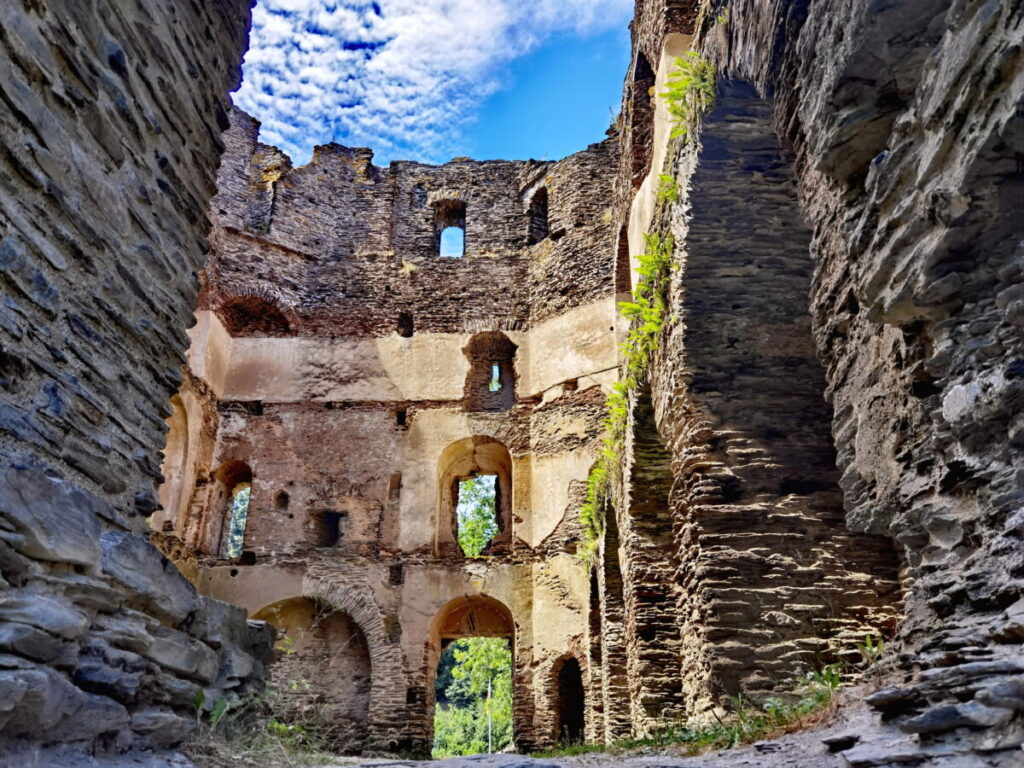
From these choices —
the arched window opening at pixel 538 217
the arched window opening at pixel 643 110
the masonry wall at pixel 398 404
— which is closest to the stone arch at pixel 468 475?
the masonry wall at pixel 398 404

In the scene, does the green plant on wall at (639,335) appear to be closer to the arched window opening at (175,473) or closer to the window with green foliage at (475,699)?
the arched window opening at (175,473)

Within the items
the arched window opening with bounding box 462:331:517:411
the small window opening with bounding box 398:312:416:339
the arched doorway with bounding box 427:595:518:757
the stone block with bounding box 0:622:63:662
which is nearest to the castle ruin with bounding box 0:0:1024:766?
the stone block with bounding box 0:622:63:662

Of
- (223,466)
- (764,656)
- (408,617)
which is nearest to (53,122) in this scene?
(764,656)

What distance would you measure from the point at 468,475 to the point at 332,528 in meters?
2.84

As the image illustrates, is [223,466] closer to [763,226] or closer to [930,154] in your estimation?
[763,226]

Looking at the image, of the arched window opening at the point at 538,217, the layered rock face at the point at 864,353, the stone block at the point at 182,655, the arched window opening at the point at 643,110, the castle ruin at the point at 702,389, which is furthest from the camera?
the arched window opening at the point at 538,217

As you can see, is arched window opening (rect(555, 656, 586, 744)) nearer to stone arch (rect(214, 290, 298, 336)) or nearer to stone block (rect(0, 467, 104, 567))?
stone arch (rect(214, 290, 298, 336))

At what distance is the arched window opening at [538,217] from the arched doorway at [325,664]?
→ 27.9 ft

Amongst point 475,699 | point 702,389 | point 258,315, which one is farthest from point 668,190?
point 475,699

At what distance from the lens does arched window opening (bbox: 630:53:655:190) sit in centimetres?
1180

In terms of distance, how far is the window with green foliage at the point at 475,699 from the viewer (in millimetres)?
21797

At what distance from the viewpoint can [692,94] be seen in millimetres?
7289

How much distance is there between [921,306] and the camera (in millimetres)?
2891

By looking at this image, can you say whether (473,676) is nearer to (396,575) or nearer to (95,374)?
(396,575)
